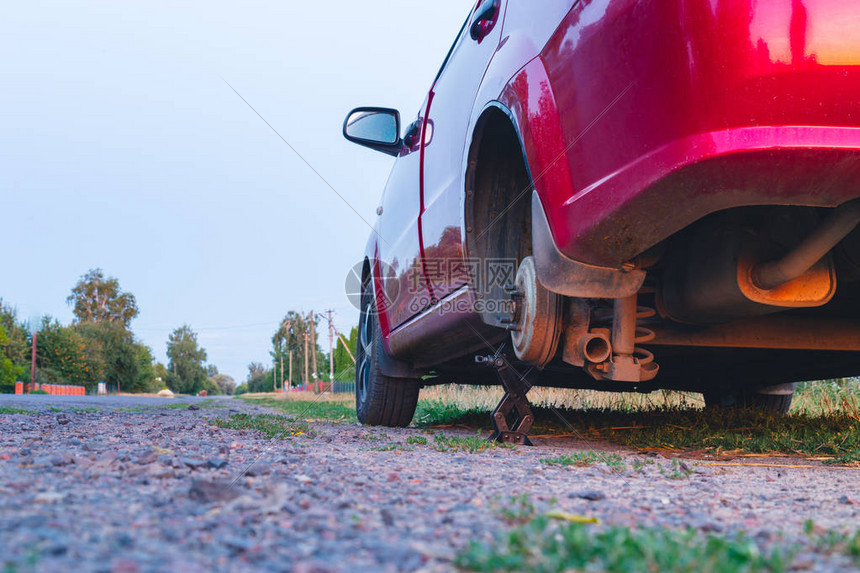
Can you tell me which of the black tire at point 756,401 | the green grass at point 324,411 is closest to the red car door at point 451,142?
the black tire at point 756,401

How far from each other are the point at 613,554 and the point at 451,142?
8.25 feet

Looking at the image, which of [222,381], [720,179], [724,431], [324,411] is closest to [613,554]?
[720,179]

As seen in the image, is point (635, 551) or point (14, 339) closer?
point (635, 551)

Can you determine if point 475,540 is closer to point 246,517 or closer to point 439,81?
point 246,517

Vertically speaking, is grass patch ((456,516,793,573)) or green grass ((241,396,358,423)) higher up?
grass patch ((456,516,793,573))

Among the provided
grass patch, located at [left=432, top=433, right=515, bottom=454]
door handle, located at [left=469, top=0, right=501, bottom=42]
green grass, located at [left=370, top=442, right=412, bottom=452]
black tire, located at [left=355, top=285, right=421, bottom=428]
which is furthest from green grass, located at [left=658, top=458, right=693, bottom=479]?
black tire, located at [left=355, top=285, right=421, bottom=428]

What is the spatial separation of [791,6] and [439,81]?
7.88ft

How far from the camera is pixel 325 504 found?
4.65 ft

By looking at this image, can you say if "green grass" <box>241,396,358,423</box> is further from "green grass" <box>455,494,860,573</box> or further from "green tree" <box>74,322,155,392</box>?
"green tree" <box>74,322,155,392</box>

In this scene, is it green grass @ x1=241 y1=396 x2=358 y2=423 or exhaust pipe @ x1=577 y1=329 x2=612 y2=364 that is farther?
green grass @ x1=241 y1=396 x2=358 y2=423

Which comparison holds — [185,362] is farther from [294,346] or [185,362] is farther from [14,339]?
[14,339]

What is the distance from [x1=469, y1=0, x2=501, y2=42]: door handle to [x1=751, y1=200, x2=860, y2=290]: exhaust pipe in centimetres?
153

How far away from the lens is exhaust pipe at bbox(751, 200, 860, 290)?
1.84m

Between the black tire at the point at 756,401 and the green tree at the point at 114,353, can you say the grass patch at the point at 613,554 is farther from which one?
the green tree at the point at 114,353
